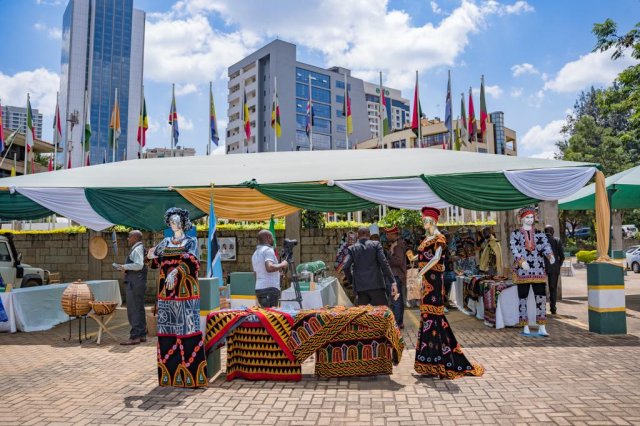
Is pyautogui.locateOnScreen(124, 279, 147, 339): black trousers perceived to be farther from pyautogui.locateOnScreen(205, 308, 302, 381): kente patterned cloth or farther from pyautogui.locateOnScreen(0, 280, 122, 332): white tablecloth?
pyautogui.locateOnScreen(0, 280, 122, 332): white tablecloth

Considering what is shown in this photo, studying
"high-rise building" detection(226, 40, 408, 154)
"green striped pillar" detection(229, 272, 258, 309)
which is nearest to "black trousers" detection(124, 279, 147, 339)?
"green striped pillar" detection(229, 272, 258, 309)

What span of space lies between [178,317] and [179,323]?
67 mm

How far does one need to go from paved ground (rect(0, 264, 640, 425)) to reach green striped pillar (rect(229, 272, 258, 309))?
4.80 ft

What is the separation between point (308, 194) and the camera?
8.68m

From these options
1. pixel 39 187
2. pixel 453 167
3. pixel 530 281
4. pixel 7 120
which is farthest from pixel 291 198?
pixel 7 120

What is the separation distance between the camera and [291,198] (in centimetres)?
869

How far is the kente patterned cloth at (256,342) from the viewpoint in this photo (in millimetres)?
5180

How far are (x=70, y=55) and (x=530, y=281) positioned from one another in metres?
120

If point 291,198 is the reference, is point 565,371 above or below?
below

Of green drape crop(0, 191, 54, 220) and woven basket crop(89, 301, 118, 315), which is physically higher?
green drape crop(0, 191, 54, 220)

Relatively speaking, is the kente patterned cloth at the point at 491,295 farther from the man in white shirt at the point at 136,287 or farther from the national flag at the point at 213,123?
the national flag at the point at 213,123

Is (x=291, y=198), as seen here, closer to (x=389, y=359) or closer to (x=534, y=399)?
(x=389, y=359)

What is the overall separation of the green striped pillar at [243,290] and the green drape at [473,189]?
11.8 feet

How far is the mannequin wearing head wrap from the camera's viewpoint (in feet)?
24.2
